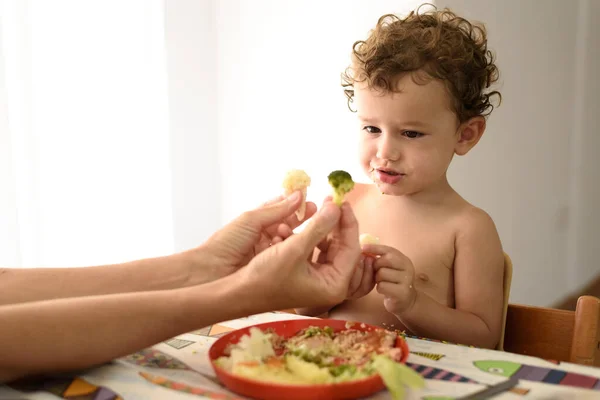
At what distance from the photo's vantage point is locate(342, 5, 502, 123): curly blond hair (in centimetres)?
124

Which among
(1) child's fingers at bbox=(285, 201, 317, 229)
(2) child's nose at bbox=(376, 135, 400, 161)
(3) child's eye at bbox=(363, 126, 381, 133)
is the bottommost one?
(1) child's fingers at bbox=(285, 201, 317, 229)

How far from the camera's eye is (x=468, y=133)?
1.34m

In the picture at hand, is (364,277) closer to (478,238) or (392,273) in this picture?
(392,273)

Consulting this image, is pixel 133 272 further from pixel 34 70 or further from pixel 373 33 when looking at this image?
pixel 34 70

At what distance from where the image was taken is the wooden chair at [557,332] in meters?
1.05

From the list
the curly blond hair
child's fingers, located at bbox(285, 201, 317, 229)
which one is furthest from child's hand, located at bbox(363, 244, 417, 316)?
the curly blond hair

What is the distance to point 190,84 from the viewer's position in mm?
2338

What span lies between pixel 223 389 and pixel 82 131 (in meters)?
1.33

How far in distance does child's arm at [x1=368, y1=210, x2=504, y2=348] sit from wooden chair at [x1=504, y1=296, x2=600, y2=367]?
0.12 feet

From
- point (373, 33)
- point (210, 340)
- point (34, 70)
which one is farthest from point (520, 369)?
point (34, 70)

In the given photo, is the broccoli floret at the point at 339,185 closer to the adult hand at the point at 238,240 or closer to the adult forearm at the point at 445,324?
the adult hand at the point at 238,240

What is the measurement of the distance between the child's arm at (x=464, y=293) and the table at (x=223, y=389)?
0.18 metres

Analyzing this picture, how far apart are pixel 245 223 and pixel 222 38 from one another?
149cm

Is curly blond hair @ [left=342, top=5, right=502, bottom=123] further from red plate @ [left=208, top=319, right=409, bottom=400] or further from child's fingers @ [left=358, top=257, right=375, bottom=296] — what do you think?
red plate @ [left=208, top=319, right=409, bottom=400]
